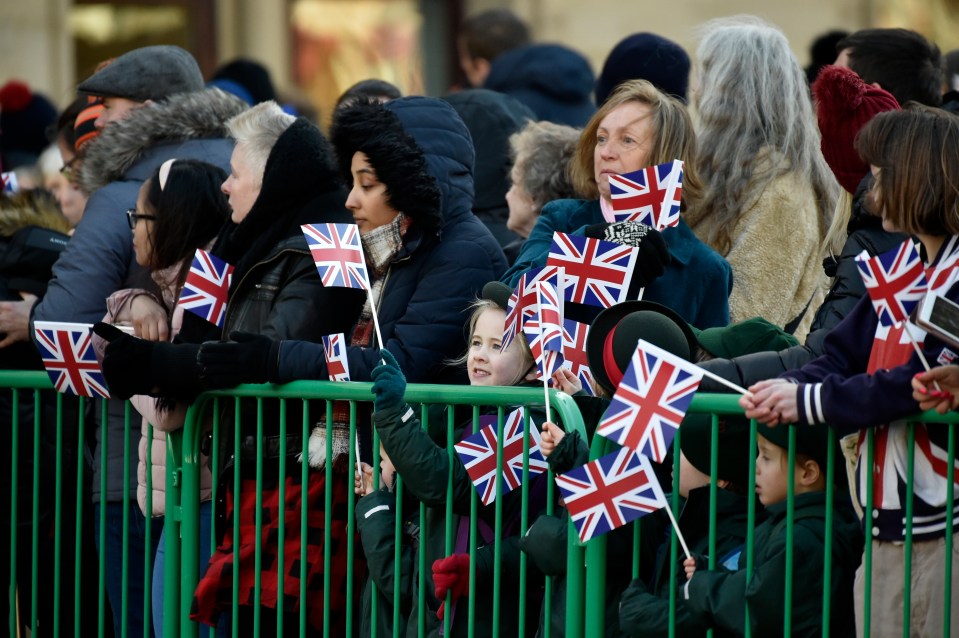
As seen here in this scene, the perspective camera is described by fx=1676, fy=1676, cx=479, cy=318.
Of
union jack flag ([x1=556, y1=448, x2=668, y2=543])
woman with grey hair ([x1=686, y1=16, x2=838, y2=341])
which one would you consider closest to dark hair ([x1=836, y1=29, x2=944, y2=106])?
woman with grey hair ([x1=686, y1=16, x2=838, y2=341])

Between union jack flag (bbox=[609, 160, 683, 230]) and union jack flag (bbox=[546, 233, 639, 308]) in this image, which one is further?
union jack flag (bbox=[609, 160, 683, 230])

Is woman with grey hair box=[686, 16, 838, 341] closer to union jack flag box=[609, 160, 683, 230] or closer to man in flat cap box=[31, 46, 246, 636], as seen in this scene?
union jack flag box=[609, 160, 683, 230]

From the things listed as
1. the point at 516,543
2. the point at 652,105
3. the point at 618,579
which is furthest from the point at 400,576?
the point at 652,105

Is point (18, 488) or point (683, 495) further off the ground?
point (683, 495)

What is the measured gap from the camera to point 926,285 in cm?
397

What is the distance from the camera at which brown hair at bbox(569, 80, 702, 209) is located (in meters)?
5.29

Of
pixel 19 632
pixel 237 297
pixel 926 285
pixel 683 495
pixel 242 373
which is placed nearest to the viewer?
pixel 926 285

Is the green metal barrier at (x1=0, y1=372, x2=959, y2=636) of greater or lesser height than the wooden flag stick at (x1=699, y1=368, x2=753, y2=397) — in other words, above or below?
below

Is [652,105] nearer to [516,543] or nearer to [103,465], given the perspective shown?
[516,543]

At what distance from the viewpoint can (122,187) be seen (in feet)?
20.1

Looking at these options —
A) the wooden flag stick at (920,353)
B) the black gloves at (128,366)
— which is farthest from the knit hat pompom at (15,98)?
the wooden flag stick at (920,353)

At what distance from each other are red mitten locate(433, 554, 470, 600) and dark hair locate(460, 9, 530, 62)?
4992mm

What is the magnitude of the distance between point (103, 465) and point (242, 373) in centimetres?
93

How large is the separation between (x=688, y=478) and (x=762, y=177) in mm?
1442
